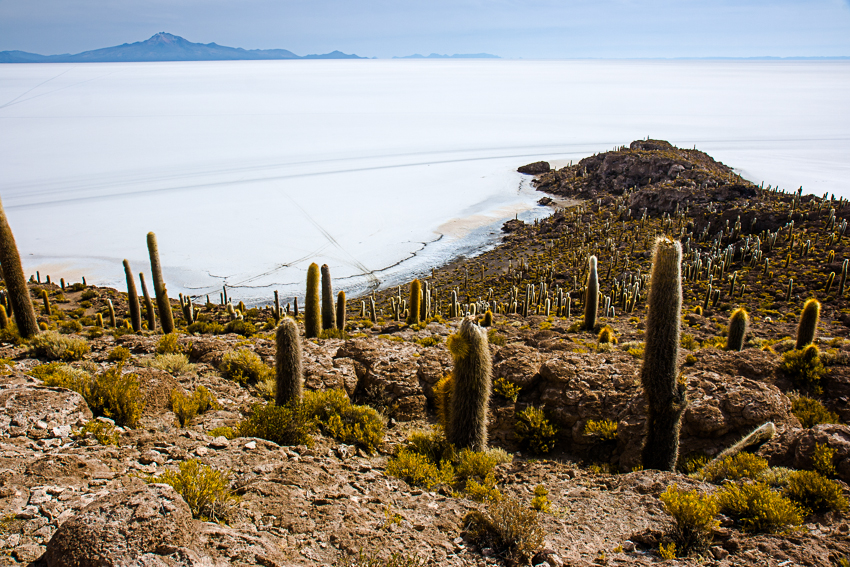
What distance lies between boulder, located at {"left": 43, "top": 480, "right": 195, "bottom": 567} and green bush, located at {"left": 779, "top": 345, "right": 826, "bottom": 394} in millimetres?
10826

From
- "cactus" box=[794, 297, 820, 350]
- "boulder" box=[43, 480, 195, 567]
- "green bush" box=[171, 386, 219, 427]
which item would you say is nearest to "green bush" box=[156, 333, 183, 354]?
"green bush" box=[171, 386, 219, 427]

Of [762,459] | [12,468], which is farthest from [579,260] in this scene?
[12,468]

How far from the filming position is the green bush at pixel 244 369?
→ 400 inches

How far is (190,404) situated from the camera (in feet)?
25.4

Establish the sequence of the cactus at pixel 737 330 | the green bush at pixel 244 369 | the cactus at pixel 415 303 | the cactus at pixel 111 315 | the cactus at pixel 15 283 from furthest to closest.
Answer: the cactus at pixel 111 315, the cactus at pixel 415 303, the cactus at pixel 737 330, the cactus at pixel 15 283, the green bush at pixel 244 369

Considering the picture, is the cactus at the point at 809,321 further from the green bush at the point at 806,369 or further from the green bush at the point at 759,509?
the green bush at the point at 759,509

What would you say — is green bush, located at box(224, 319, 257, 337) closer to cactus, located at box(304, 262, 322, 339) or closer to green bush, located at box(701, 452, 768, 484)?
cactus, located at box(304, 262, 322, 339)

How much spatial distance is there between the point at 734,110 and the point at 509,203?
11963cm

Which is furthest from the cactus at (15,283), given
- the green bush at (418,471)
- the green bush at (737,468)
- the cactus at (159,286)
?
the green bush at (737,468)

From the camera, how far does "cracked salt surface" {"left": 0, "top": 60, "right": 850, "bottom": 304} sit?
38469 millimetres

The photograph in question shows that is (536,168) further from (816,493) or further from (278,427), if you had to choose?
(816,493)

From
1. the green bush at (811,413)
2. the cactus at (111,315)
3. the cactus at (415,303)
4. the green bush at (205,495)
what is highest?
the green bush at (205,495)

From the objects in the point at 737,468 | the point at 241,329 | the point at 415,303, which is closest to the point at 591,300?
the point at 415,303

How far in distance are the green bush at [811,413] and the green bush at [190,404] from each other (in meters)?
10.3
